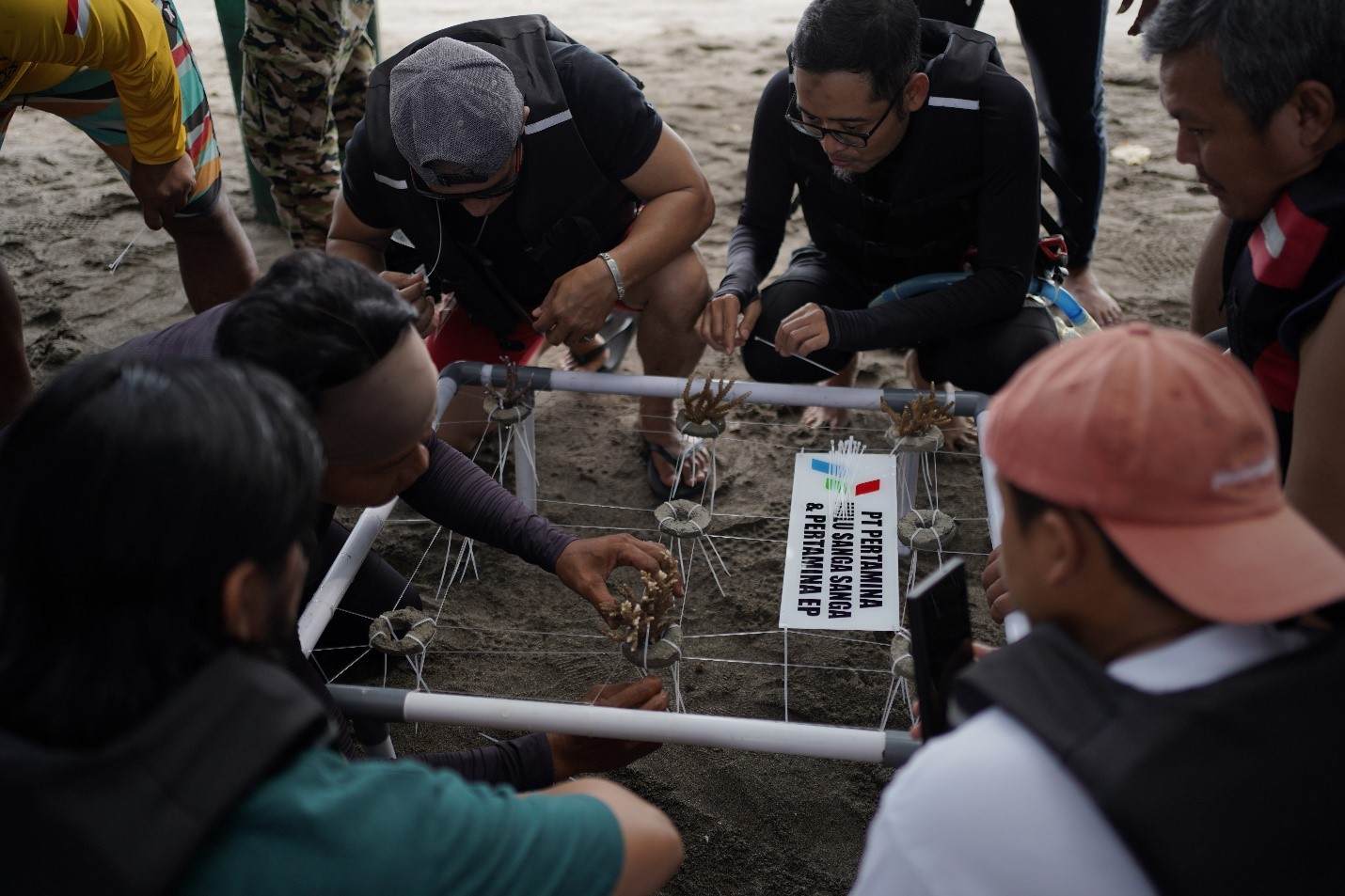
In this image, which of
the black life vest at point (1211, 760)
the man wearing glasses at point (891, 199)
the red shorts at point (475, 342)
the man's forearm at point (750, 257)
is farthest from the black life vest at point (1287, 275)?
the red shorts at point (475, 342)

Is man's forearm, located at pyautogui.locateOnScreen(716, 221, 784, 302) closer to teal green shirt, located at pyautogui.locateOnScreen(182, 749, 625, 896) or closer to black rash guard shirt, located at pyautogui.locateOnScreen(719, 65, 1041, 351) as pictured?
black rash guard shirt, located at pyautogui.locateOnScreen(719, 65, 1041, 351)

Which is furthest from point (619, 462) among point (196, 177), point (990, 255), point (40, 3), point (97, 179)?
point (97, 179)

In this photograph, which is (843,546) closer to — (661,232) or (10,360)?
(661,232)

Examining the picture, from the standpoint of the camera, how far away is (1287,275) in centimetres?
153

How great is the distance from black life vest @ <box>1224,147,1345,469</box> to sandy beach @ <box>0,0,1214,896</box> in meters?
0.86

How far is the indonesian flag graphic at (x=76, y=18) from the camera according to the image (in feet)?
7.12

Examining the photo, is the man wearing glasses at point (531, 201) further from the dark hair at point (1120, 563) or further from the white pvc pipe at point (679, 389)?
the dark hair at point (1120, 563)

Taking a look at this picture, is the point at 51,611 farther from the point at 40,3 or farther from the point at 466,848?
the point at 40,3

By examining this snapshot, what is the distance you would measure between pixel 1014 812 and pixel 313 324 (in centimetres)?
101

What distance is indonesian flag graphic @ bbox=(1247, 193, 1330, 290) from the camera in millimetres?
1488

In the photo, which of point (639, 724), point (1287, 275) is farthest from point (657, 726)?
point (1287, 275)

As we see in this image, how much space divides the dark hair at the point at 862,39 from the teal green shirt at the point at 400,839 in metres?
1.57

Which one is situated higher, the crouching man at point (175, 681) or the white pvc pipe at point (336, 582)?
the crouching man at point (175, 681)

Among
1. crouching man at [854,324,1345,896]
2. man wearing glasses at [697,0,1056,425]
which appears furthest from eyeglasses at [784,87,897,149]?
crouching man at [854,324,1345,896]
